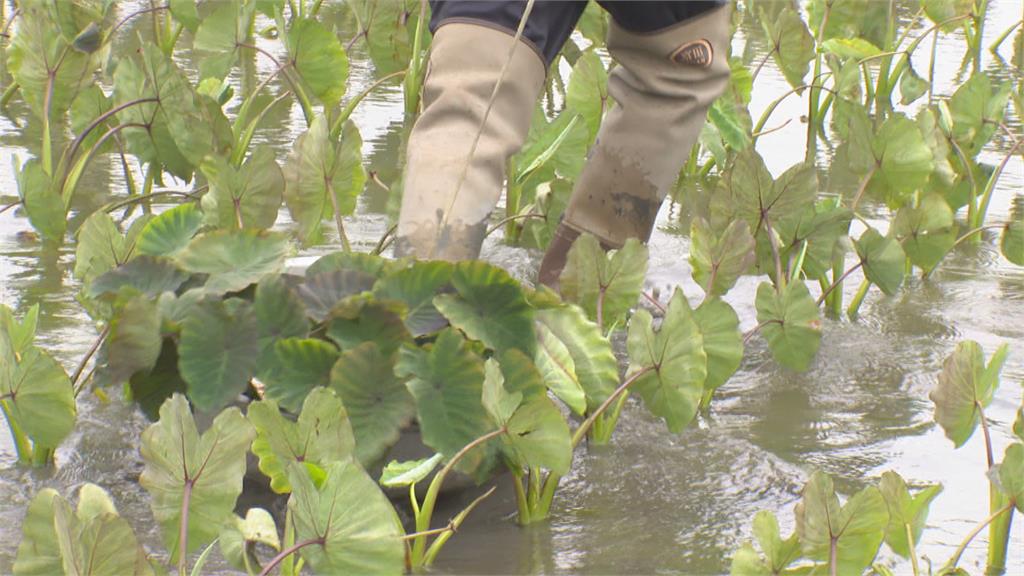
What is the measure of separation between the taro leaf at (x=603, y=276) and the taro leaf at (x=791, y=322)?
0.18 metres

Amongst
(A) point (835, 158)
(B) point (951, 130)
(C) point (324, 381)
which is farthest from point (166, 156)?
(A) point (835, 158)

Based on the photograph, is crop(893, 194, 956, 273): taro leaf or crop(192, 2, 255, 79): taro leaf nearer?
crop(893, 194, 956, 273): taro leaf

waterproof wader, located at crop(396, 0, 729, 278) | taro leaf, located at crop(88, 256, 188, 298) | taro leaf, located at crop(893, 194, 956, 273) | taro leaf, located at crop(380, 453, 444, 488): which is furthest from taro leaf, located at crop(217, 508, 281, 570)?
taro leaf, located at crop(893, 194, 956, 273)

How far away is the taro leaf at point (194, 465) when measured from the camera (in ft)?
3.26

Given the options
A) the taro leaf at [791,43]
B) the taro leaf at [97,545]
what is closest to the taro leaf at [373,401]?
the taro leaf at [97,545]

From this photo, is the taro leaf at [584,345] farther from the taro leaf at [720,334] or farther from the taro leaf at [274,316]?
the taro leaf at [274,316]

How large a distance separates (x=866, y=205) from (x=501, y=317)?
1507 mm

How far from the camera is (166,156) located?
77.2 inches

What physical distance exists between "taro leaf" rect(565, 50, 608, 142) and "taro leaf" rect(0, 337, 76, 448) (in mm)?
1079

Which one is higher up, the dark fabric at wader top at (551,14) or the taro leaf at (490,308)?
the dark fabric at wader top at (551,14)

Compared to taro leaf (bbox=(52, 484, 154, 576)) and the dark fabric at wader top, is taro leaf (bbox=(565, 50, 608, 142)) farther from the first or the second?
taro leaf (bbox=(52, 484, 154, 576))

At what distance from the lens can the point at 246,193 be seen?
153 cm

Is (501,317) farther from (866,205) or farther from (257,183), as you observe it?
(866,205)

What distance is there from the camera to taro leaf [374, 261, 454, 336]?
50.6 inches
